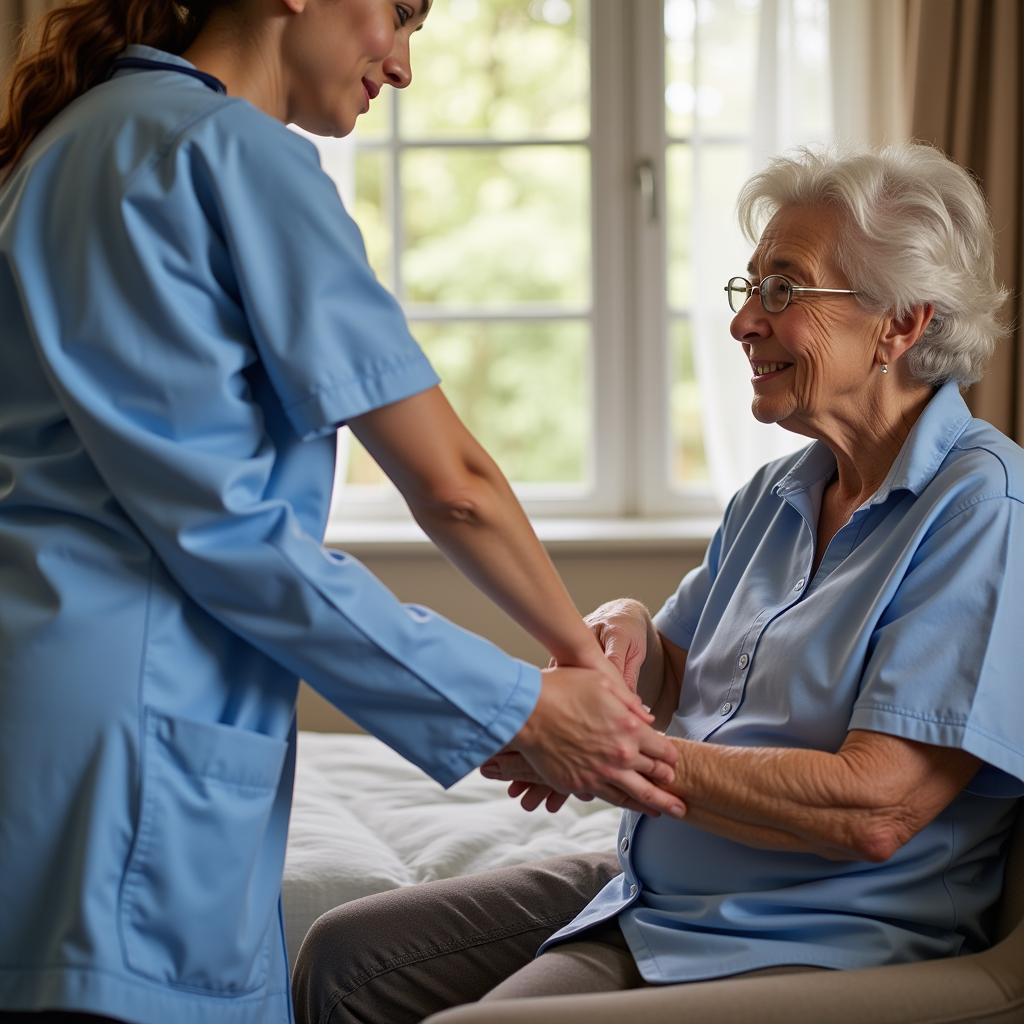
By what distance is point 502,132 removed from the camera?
12.1ft

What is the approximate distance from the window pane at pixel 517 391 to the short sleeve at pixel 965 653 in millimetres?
2274

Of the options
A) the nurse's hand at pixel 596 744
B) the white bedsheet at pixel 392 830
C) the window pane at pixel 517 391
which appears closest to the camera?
the nurse's hand at pixel 596 744

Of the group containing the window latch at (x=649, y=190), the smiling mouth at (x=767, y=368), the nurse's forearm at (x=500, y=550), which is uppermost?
the window latch at (x=649, y=190)

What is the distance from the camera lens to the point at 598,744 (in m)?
1.35

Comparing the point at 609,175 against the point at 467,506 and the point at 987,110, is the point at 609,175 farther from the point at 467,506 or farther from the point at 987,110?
the point at 467,506

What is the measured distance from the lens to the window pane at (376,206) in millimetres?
3580

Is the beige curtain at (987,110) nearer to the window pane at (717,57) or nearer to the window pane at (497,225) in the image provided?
the window pane at (717,57)

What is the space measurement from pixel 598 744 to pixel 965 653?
1.27ft

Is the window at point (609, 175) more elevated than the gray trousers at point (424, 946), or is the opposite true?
the window at point (609, 175)

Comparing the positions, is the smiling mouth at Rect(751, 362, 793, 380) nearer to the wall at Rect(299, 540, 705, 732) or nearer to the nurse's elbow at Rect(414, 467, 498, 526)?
the nurse's elbow at Rect(414, 467, 498, 526)

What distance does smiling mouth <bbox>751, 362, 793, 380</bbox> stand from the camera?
167cm

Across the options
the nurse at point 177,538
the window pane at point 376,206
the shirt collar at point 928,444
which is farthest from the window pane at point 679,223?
the nurse at point 177,538

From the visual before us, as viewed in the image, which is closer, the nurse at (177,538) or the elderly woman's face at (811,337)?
the nurse at (177,538)

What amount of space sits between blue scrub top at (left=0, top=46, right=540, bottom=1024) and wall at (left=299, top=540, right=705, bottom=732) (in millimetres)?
2137
